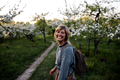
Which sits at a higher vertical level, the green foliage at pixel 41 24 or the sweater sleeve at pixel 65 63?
the green foliage at pixel 41 24

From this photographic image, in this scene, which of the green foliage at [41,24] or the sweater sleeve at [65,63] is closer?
the sweater sleeve at [65,63]

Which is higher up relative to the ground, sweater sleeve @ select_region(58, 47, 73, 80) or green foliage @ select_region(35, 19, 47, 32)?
green foliage @ select_region(35, 19, 47, 32)

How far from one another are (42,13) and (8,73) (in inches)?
805

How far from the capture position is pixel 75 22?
35.2 feet

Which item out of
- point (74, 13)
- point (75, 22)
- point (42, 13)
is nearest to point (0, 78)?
point (75, 22)

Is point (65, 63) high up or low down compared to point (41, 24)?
down

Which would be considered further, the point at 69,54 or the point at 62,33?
the point at 62,33

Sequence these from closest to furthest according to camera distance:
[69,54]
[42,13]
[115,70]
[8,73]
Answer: [69,54]
[115,70]
[8,73]
[42,13]

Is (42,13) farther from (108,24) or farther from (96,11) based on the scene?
(108,24)

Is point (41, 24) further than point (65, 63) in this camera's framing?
Yes

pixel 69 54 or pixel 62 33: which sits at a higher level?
pixel 62 33

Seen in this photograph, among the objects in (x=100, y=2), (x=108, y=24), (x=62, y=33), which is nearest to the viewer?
(x=62, y=33)

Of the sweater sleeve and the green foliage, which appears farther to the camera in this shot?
the green foliage

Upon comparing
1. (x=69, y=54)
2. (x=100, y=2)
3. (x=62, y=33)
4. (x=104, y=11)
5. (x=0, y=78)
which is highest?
(x=100, y=2)
